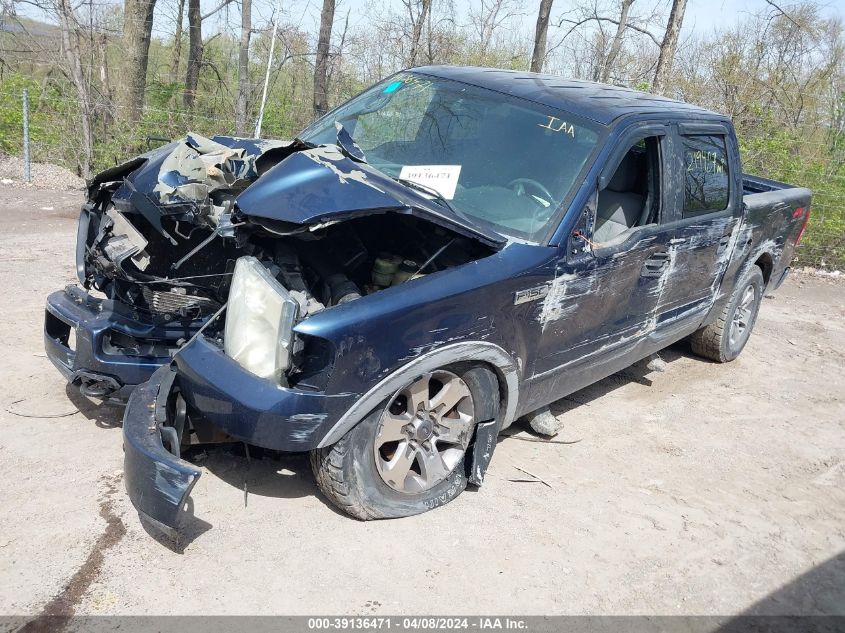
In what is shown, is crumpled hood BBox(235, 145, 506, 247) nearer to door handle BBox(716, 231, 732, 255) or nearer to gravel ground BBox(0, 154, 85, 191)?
door handle BBox(716, 231, 732, 255)

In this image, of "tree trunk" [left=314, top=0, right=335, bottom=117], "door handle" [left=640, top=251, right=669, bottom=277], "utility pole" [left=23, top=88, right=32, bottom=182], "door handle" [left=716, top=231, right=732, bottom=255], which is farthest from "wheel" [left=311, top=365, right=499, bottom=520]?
"tree trunk" [left=314, top=0, right=335, bottom=117]

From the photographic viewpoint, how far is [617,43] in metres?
18.3

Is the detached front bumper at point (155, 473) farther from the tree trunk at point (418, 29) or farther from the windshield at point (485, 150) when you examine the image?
the tree trunk at point (418, 29)

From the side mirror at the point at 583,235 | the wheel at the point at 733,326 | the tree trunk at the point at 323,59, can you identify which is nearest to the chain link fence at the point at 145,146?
the tree trunk at the point at 323,59

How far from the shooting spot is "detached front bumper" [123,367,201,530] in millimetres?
2609

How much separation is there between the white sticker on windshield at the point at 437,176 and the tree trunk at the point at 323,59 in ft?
33.5

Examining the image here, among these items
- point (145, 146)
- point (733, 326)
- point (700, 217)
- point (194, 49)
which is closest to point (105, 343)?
point (700, 217)

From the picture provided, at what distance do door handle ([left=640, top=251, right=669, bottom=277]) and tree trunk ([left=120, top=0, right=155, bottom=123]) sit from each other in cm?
1037

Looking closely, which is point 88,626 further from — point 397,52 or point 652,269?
point 397,52

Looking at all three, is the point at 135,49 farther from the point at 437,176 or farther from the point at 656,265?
the point at 656,265

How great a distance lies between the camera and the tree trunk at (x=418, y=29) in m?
14.1

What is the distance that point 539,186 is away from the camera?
371 centimetres

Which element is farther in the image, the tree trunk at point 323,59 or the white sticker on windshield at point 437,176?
the tree trunk at point 323,59

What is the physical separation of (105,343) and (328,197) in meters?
1.47
